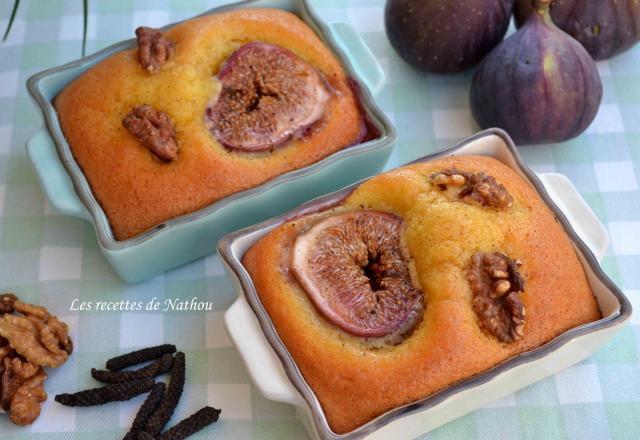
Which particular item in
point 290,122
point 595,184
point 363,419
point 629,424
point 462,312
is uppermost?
point 290,122

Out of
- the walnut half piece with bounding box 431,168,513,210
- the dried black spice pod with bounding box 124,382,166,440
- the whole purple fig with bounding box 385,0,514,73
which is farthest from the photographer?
the whole purple fig with bounding box 385,0,514,73

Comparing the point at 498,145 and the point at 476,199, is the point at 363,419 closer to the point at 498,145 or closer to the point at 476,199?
the point at 476,199

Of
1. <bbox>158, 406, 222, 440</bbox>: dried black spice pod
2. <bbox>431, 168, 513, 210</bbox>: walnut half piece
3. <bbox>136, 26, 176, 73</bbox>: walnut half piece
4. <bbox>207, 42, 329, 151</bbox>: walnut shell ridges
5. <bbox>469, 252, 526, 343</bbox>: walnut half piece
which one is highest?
<bbox>136, 26, 176, 73</bbox>: walnut half piece

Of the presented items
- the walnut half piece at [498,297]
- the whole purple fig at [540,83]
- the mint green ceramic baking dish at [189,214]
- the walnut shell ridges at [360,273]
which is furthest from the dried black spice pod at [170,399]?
the whole purple fig at [540,83]

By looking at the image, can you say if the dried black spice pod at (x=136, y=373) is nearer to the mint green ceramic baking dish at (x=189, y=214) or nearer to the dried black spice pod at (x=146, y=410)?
the dried black spice pod at (x=146, y=410)

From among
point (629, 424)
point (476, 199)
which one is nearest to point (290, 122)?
point (476, 199)

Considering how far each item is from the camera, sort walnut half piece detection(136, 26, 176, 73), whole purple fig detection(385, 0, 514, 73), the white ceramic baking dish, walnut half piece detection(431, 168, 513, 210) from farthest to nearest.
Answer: whole purple fig detection(385, 0, 514, 73) < walnut half piece detection(136, 26, 176, 73) < walnut half piece detection(431, 168, 513, 210) < the white ceramic baking dish

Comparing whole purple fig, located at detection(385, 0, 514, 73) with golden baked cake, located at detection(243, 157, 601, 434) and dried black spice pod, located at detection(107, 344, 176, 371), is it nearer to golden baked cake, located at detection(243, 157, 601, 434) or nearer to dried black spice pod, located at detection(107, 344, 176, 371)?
golden baked cake, located at detection(243, 157, 601, 434)

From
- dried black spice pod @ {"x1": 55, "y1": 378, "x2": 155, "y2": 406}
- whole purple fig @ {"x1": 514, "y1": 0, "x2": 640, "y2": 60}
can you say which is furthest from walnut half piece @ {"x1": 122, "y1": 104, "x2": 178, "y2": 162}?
whole purple fig @ {"x1": 514, "y1": 0, "x2": 640, "y2": 60}
